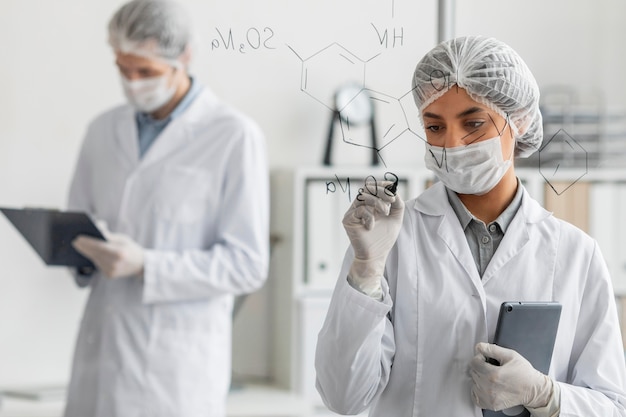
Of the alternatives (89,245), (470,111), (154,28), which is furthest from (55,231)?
(470,111)

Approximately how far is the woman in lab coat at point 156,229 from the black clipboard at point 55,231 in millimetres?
20

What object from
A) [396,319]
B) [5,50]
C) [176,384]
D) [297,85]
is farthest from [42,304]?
[396,319]

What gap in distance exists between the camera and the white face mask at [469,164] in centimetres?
109

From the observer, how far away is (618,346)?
1.12 meters

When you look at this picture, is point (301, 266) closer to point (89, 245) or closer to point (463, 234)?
point (89, 245)

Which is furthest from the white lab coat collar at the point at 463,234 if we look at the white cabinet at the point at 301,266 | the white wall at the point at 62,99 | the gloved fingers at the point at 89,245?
the gloved fingers at the point at 89,245

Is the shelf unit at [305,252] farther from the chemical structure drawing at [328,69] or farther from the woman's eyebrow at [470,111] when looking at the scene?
the woman's eyebrow at [470,111]

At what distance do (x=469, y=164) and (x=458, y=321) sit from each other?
0.22 metres

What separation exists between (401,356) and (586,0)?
1.28 m

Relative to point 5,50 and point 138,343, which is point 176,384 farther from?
point 5,50

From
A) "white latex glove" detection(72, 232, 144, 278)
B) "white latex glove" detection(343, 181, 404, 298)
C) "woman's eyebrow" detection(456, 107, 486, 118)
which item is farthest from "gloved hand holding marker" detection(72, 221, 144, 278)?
"woman's eyebrow" detection(456, 107, 486, 118)

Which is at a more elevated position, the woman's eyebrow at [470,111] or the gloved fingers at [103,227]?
the woman's eyebrow at [470,111]

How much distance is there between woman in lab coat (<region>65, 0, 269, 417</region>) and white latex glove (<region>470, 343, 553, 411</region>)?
57 cm

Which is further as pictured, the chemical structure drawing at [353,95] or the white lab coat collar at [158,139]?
the white lab coat collar at [158,139]
